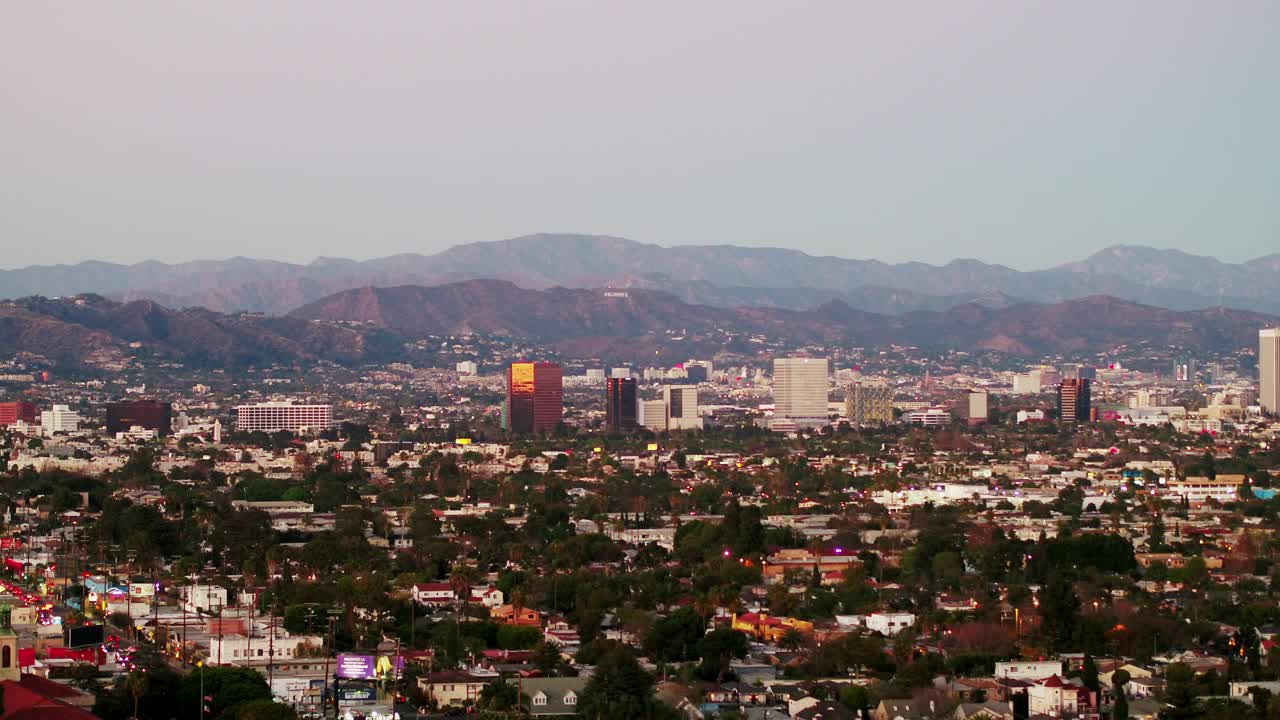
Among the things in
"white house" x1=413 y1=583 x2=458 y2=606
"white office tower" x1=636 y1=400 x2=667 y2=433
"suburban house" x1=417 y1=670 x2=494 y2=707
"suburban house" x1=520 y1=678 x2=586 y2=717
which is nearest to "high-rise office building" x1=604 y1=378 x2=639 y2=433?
"white office tower" x1=636 y1=400 x2=667 y2=433

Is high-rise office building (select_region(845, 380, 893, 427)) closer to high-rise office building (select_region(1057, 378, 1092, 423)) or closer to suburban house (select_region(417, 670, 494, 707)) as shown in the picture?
high-rise office building (select_region(1057, 378, 1092, 423))

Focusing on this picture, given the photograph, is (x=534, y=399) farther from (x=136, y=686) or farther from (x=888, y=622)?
(x=136, y=686)

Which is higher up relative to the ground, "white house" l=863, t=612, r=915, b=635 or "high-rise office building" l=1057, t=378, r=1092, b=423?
"high-rise office building" l=1057, t=378, r=1092, b=423

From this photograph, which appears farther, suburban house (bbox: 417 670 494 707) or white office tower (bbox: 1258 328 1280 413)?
white office tower (bbox: 1258 328 1280 413)

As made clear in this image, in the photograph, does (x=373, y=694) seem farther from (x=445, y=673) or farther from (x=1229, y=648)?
(x=1229, y=648)

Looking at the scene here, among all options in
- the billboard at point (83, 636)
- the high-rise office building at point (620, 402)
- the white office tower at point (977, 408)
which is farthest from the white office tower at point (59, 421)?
the billboard at point (83, 636)

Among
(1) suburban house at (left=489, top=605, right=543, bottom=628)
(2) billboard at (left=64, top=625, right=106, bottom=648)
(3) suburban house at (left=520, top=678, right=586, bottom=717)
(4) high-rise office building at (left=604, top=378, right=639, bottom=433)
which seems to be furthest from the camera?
(4) high-rise office building at (left=604, top=378, right=639, bottom=433)

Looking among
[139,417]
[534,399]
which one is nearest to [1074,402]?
[534,399]
